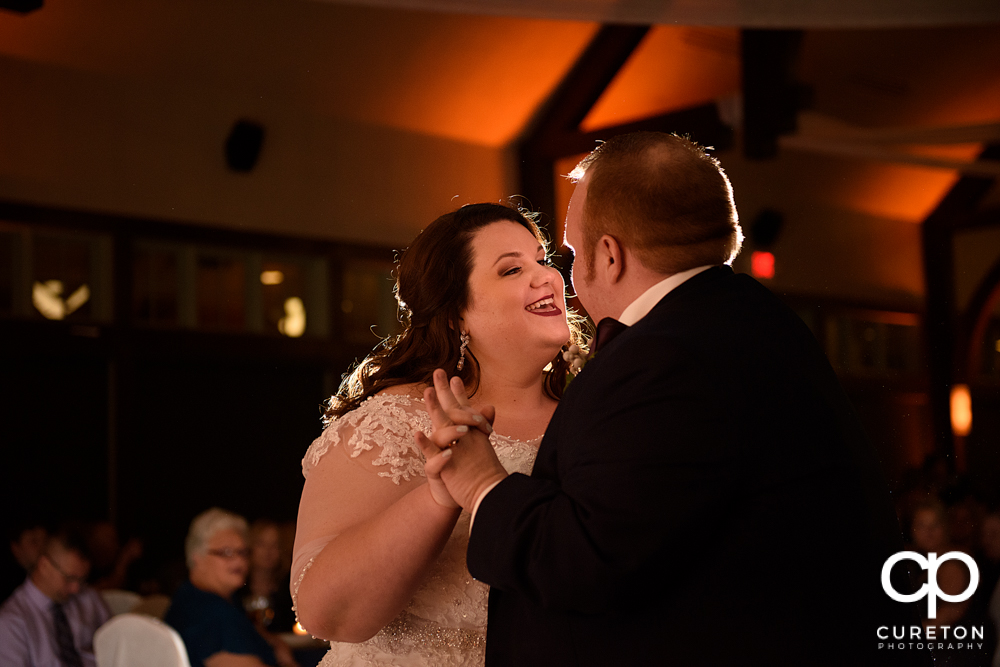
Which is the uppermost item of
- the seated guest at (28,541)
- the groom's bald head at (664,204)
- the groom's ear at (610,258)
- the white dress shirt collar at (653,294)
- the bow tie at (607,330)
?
the groom's bald head at (664,204)

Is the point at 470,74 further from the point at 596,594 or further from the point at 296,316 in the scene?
the point at 596,594

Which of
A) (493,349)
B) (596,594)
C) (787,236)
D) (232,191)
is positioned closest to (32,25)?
(232,191)

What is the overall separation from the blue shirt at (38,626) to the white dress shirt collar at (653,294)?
11.3 ft

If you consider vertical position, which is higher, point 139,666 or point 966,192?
point 966,192

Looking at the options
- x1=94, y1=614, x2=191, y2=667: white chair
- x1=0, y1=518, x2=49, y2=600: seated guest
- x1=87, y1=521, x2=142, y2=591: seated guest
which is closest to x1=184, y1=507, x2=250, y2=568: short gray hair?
x1=94, y1=614, x2=191, y2=667: white chair

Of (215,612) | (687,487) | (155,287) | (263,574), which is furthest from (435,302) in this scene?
(155,287)

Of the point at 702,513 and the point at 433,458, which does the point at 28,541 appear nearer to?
the point at 433,458

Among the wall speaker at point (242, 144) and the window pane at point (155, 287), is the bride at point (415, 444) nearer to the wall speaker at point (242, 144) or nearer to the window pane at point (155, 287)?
the window pane at point (155, 287)

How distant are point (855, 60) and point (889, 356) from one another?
94.7 inches

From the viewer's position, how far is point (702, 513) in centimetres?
112

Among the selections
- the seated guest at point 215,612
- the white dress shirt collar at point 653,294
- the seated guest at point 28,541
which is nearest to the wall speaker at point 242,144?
the seated guest at point 28,541

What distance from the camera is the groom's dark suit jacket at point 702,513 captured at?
1.12m

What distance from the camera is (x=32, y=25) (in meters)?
5.06

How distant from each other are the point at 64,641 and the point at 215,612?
813mm
